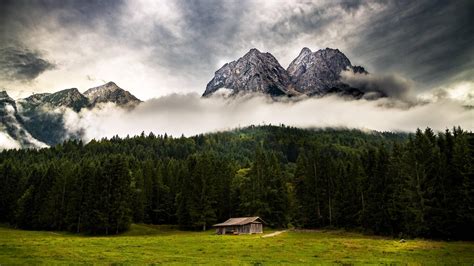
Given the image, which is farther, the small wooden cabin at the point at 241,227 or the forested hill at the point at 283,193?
the small wooden cabin at the point at 241,227

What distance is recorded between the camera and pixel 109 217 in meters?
83.2

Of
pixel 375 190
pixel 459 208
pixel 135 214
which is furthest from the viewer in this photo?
pixel 135 214

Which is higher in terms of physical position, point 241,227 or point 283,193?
point 283,193

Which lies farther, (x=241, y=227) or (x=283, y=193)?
(x=283, y=193)

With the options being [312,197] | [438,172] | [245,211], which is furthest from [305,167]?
[438,172]

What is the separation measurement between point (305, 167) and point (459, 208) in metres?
42.8

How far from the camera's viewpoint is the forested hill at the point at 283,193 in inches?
2240

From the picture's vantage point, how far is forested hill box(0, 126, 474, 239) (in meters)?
56.9

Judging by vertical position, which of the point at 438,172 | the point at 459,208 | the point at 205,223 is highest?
the point at 438,172

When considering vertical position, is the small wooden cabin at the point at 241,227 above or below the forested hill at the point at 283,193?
below

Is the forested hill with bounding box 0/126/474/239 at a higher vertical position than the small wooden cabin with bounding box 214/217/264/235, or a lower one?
higher

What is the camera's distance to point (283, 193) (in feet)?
307

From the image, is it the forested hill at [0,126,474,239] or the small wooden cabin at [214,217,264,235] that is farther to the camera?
the small wooden cabin at [214,217,264,235]

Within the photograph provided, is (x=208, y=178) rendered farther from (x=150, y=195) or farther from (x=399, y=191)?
(x=399, y=191)
